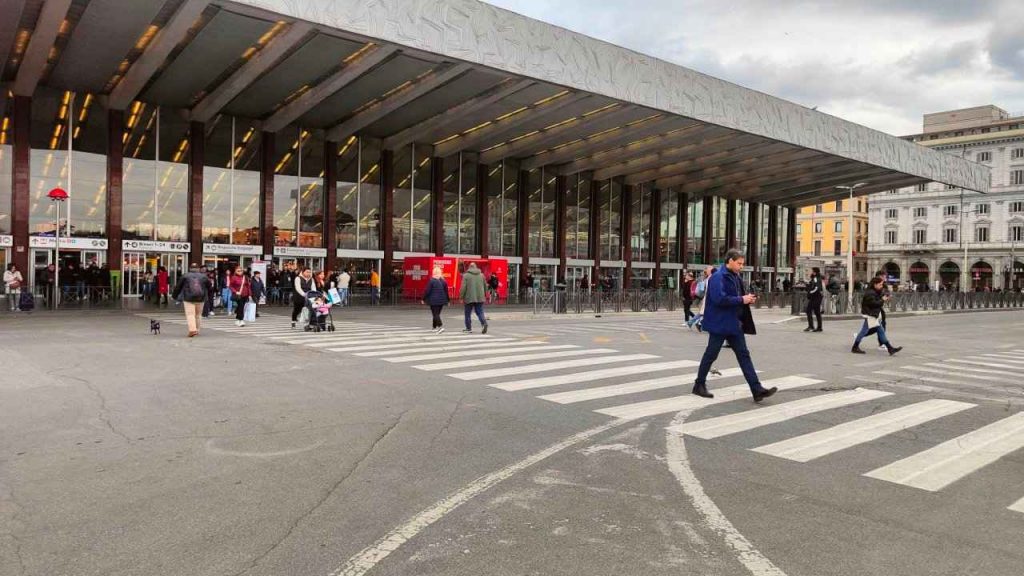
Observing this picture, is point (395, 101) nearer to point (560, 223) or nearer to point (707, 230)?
point (560, 223)

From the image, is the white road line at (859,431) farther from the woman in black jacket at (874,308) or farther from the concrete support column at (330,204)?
the concrete support column at (330,204)

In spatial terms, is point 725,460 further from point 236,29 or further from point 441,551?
point 236,29

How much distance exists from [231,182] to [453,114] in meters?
11.8

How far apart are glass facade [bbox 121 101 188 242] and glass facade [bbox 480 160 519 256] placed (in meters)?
18.5

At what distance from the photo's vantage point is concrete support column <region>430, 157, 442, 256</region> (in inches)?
1682

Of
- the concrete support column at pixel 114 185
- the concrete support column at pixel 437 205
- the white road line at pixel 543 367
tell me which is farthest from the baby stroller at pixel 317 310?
the concrete support column at pixel 437 205

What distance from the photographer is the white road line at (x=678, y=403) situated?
7844 millimetres

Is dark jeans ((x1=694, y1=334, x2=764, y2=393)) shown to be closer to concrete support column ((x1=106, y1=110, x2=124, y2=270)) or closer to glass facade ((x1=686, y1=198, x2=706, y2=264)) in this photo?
concrete support column ((x1=106, y1=110, x2=124, y2=270))

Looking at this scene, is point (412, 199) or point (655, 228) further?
point (655, 228)

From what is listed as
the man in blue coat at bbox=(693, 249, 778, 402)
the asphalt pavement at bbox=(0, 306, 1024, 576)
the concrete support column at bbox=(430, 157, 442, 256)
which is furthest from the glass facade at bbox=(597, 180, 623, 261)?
the man in blue coat at bbox=(693, 249, 778, 402)

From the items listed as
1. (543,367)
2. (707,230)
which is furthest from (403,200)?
(543,367)

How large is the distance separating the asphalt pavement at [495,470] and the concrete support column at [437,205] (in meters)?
31.3

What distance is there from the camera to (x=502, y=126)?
3800cm

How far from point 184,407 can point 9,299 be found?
73.2 feet
